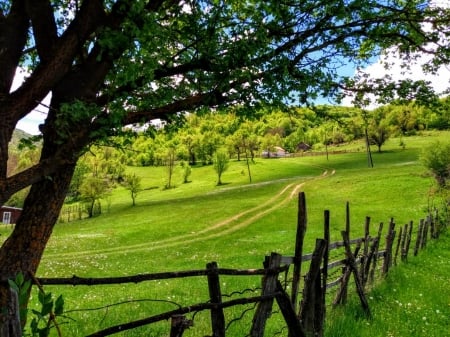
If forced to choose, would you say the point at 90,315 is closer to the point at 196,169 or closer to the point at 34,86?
the point at 34,86

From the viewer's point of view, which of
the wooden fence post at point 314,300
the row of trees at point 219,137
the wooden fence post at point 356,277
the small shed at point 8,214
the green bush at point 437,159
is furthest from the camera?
the small shed at point 8,214

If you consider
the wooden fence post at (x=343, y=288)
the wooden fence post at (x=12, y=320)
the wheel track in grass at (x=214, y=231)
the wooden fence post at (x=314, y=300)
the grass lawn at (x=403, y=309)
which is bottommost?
the wheel track in grass at (x=214, y=231)

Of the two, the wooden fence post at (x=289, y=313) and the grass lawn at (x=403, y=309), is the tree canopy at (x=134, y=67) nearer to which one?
the wooden fence post at (x=289, y=313)

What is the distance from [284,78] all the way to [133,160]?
181699 millimetres

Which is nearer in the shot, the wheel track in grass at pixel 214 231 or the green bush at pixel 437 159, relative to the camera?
the wheel track in grass at pixel 214 231

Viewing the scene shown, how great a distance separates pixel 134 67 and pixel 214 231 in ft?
148

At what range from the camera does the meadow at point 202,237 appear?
1540cm

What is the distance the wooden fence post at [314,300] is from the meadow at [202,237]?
0.91 metres

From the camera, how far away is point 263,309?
6.70m

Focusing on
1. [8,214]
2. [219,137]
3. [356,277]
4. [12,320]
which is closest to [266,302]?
[12,320]

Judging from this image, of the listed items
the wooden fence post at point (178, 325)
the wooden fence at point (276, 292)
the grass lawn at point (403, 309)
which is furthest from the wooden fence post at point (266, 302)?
the grass lawn at point (403, 309)

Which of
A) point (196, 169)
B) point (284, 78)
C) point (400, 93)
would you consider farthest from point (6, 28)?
point (196, 169)

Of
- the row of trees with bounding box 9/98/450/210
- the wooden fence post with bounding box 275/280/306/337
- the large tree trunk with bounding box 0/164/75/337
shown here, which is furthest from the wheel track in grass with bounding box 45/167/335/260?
the wooden fence post with bounding box 275/280/306/337

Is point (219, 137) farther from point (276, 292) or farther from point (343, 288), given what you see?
point (276, 292)
